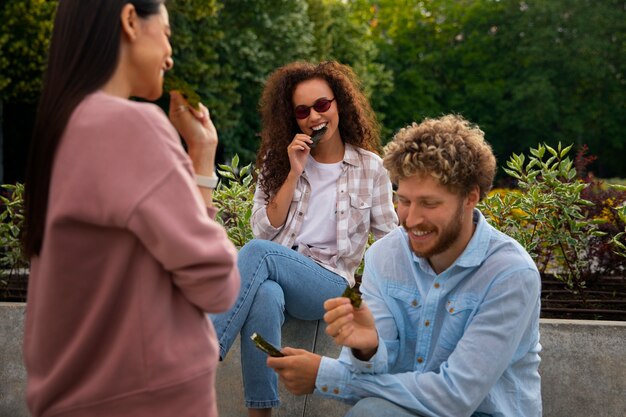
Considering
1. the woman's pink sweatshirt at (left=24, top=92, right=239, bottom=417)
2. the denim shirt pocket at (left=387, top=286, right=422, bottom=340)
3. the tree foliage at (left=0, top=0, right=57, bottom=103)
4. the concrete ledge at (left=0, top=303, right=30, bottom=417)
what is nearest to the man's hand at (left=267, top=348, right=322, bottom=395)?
the denim shirt pocket at (left=387, top=286, right=422, bottom=340)

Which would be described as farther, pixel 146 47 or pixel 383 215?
pixel 383 215

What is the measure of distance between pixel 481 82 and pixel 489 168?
40466 mm

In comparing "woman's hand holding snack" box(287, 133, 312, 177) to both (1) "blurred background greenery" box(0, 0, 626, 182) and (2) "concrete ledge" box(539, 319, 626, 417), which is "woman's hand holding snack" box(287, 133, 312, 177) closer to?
(2) "concrete ledge" box(539, 319, 626, 417)

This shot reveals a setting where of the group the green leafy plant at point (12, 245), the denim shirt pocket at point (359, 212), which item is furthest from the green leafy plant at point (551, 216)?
the green leafy plant at point (12, 245)

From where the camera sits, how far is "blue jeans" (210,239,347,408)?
4332 millimetres

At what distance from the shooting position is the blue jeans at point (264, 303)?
14.2 feet

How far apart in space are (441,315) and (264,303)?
1272 mm

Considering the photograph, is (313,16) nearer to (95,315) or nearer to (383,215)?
(383,215)

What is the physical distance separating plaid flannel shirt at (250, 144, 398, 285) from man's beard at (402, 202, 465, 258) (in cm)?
159

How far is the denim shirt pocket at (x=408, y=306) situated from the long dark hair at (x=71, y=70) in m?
1.42

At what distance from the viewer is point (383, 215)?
5.07 metres

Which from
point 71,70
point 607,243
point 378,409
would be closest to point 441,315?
point 378,409

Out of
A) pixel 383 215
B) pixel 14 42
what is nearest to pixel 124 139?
pixel 383 215

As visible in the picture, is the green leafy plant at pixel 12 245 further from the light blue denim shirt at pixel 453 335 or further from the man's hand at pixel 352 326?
the man's hand at pixel 352 326
